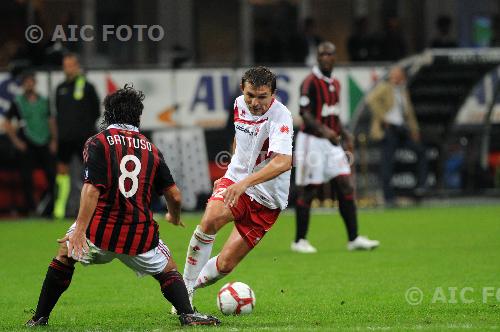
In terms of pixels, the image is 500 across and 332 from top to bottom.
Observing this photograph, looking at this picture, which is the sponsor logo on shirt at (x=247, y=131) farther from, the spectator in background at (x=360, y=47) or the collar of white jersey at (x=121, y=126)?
the spectator in background at (x=360, y=47)

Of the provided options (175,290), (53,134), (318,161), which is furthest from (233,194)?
(53,134)

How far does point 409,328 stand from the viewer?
747cm

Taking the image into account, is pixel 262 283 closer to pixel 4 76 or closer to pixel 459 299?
pixel 459 299

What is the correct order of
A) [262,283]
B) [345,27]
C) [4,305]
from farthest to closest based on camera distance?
[345,27] → [262,283] → [4,305]

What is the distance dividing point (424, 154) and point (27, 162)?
22.5 ft

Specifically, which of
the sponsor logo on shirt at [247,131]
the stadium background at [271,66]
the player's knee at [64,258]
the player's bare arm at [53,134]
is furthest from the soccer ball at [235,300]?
the player's bare arm at [53,134]

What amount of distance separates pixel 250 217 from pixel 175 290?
1362 millimetres

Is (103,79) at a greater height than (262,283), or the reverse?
(103,79)

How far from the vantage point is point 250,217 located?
8.88m

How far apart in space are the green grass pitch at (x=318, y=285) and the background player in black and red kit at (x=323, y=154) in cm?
35

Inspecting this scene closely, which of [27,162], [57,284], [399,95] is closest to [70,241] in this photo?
[57,284]

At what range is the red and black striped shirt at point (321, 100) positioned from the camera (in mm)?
13398

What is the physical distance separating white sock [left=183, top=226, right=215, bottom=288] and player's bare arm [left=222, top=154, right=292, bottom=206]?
0.70 m

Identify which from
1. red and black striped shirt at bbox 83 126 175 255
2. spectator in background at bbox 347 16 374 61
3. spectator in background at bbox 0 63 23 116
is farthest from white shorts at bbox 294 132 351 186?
spectator in background at bbox 347 16 374 61
